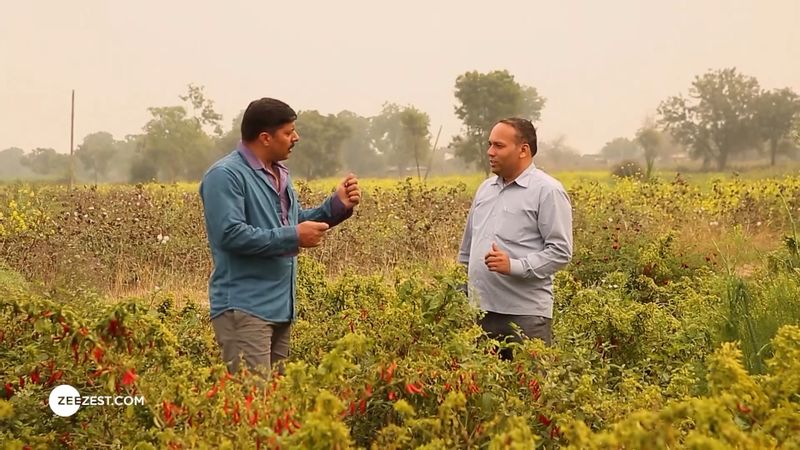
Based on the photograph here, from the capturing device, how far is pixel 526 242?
12.3ft

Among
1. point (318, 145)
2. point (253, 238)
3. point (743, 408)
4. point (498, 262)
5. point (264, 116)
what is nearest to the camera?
point (743, 408)

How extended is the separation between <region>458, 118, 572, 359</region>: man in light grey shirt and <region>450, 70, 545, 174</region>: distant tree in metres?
42.4

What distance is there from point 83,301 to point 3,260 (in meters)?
3.87

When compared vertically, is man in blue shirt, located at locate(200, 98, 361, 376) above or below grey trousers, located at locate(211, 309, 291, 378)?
above

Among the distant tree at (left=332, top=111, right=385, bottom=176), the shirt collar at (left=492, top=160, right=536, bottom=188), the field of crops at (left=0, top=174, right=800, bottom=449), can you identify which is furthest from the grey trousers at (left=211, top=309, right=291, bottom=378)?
the distant tree at (left=332, top=111, right=385, bottom=176)

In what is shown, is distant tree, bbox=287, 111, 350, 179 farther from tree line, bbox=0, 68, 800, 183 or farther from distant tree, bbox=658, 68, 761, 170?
distant tree, bbox=658, 68, 761, 170

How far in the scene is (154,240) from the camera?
8680mm

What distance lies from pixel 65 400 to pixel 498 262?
71.4 inches

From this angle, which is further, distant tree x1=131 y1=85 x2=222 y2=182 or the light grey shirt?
distant tree x1=131 y1=85 x2=222 y2=182

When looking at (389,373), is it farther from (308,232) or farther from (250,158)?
(250,158)

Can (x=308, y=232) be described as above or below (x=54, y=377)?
above

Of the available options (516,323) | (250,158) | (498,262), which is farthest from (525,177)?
(250,158)

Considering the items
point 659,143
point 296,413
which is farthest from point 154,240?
point 659,143

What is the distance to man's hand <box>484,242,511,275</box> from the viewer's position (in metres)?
3.54
